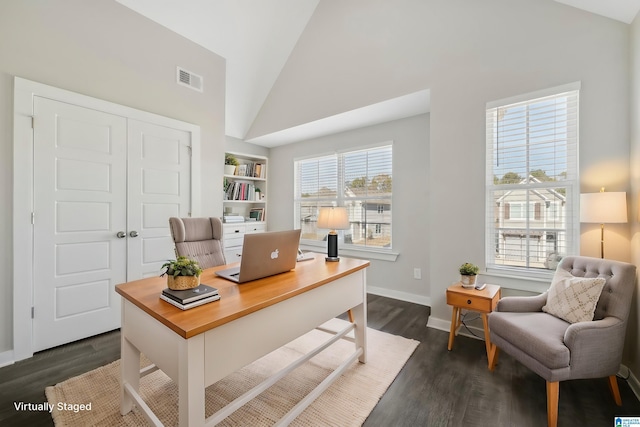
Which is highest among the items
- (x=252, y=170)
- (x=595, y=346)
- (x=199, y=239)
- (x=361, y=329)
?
(x=252, y=170)

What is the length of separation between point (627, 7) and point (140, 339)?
356 cm

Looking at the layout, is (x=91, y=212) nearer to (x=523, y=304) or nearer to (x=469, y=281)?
(x=469, y=281)

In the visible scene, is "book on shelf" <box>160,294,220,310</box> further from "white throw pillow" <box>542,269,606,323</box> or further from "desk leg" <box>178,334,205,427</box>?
"white throw pillow" <box>542,269,606,323</box>

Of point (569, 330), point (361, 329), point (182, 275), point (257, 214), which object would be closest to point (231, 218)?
point (257, 214)

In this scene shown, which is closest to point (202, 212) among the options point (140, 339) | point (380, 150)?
point (140, 339)

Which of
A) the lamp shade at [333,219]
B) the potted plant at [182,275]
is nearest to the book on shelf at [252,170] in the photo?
the lamp shade at [333,219]

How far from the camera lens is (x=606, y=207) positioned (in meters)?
1.83

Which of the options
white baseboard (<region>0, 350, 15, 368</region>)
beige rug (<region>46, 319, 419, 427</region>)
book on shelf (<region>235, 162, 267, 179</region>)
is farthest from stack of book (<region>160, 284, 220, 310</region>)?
book on shelf (<region>235, 162, 267, 179</region>)

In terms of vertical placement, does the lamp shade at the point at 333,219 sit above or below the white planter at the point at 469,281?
above

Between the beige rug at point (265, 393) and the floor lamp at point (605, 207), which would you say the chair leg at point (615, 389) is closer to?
the floor lamp at point (605, 207)

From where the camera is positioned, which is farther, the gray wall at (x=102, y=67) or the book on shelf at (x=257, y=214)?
the book on shelf at (x=257, y=214)

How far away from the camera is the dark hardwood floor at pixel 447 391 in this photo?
5.16 ft

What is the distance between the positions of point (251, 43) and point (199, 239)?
277 centimetres

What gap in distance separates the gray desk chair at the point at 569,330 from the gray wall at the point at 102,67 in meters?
3.24
